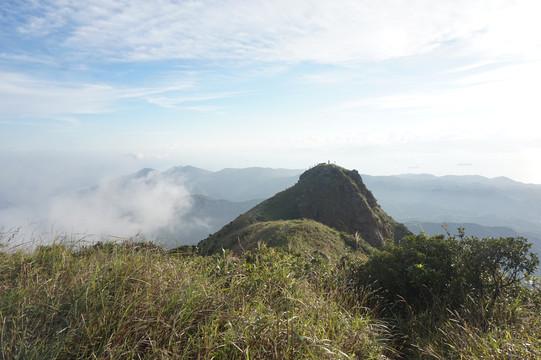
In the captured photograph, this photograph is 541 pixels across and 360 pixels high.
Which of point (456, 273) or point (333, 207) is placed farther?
point (333, 207)

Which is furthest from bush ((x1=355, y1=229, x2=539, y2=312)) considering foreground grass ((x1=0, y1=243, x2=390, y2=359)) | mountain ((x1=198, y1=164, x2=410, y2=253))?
mountain ((x1=198, y1=164, x2=410, y2=253))

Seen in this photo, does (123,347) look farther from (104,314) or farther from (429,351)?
(429,351)

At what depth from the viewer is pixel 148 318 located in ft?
11.0

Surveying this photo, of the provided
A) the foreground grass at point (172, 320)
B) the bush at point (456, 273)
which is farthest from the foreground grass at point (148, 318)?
the bush at point (456, 273)

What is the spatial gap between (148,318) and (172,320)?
29 cm

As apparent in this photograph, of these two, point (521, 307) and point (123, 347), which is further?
point (521, 307)

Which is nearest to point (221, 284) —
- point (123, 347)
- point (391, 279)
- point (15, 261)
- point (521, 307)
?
point (123, 347)

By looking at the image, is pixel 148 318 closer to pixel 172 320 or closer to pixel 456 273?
pixel 172 320

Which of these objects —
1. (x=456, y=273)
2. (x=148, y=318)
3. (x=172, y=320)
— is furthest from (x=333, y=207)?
(x=148, y=318)

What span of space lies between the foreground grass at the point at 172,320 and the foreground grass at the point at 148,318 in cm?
1

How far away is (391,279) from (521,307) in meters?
2.64

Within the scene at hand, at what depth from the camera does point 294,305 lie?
4.53 meters

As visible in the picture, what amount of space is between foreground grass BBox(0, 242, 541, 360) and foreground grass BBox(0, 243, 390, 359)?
1 centimetres

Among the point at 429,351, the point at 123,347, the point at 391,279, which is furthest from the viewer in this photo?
the point at 391,279
